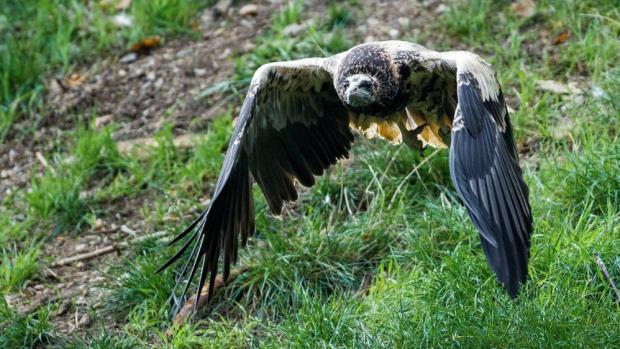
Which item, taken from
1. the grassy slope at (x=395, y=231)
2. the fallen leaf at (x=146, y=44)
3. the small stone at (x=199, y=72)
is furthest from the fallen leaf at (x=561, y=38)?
the fallen leaf at (x=146, y=44)

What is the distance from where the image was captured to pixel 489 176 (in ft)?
14.9

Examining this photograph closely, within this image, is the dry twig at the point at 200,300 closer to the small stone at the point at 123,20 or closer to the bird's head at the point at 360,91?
the bird's head at the point at 360,91

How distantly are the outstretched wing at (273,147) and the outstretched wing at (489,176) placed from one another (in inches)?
36.2

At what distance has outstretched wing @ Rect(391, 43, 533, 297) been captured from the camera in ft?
14.2

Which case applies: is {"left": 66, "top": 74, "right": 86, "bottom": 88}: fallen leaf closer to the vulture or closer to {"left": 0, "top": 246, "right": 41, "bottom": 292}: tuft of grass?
{"left": 0, "top": 246, "right": 41, "bottom": 292}: tuft of grass

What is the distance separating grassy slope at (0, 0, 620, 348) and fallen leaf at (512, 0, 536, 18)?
2.7 inches

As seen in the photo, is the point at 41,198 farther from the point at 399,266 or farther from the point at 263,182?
the point at 399,266

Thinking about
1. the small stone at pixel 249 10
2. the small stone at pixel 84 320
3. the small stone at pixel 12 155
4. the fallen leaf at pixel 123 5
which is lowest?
the small stone at pixel 84 320

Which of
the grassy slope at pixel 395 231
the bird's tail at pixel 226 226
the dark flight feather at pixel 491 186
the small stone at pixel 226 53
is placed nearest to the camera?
the dark flight feather at pixel 491 186

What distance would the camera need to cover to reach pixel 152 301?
5.89 m

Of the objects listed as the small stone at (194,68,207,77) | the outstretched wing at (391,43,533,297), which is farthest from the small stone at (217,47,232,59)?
the outstretched wing at (391,43,533,297)

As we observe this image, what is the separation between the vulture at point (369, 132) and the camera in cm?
447

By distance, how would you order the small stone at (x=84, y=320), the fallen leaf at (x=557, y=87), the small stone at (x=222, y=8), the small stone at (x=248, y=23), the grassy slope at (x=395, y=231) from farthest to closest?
the small stone at (x=222, y=8) → the small stone at (x=248, y=23) → the fallen leaf at (x=557, y=87) → the small stone at (x=84, y=320) → the grassy slope at (x=395, y=231)

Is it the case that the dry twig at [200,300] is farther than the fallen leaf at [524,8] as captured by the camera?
No
